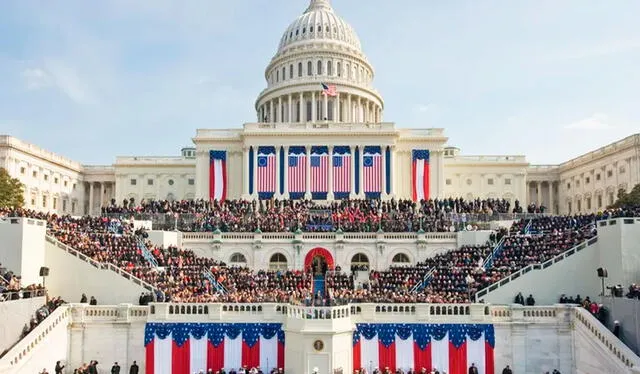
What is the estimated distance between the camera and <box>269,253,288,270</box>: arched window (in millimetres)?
49281

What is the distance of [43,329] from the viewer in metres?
30.2

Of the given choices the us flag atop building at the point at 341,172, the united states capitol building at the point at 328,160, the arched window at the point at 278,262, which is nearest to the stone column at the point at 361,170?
the united states capitol building at the point at 328,160

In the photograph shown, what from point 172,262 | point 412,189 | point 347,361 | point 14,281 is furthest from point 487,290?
point 412,189

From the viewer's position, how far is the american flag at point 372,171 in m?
75.3

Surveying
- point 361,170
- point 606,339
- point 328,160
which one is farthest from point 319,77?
point 606,339

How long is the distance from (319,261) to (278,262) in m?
3.51

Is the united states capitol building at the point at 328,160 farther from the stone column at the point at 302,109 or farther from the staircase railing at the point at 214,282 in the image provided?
the staircase railing at the point at 214,282

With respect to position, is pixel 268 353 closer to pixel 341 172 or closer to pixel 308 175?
pixel 308 175

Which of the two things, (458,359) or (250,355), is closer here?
(458,359)

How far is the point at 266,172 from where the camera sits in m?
75.9

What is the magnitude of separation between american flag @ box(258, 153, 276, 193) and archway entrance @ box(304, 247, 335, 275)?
87.7 feet

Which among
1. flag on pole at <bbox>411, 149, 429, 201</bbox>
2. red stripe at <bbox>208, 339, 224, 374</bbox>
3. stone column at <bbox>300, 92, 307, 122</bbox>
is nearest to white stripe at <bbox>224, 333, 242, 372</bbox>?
red stripe at <bbox>208, 339, 224, 374</bbox>

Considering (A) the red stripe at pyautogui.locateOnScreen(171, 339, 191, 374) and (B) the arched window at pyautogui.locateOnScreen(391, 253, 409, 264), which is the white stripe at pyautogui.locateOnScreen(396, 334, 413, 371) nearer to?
(A) the red stripe at pyautogui.locateOnScreen(171, 339, 191, 374)

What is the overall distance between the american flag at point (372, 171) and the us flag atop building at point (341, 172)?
82.7 inches
